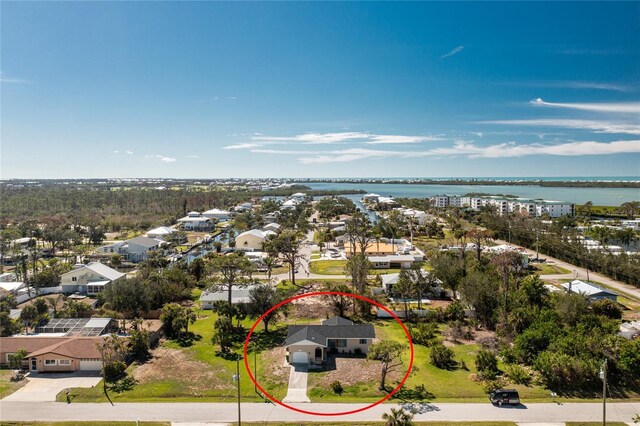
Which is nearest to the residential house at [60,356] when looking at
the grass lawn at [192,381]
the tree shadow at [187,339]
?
the grass lawn at [192,381]

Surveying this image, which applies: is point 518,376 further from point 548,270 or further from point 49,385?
point 548,270

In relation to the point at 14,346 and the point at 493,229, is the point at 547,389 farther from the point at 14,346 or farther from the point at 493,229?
the point at 493,229

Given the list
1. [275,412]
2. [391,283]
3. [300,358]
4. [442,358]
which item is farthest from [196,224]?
[275,412]

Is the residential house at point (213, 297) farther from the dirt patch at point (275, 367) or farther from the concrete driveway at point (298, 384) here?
the concrete driveway at point (298, 384)

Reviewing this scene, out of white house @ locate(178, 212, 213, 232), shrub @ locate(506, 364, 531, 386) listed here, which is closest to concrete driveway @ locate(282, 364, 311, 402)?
shrub @ locate(506, 364, 531, 386)

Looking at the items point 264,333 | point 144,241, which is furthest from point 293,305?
point 144,241

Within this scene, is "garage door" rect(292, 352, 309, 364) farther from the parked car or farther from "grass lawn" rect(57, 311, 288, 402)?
the parked car
